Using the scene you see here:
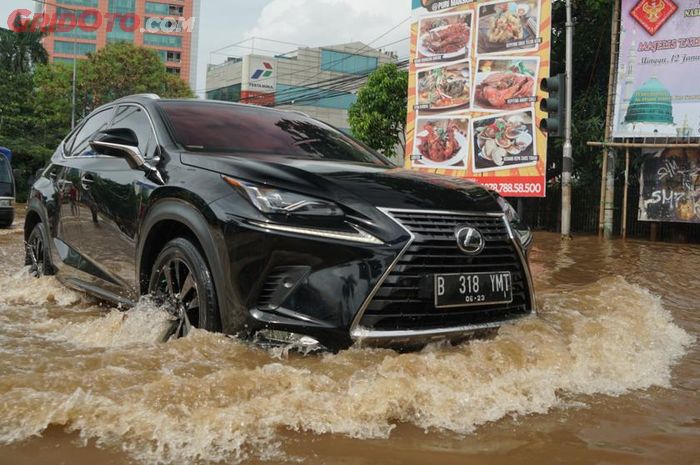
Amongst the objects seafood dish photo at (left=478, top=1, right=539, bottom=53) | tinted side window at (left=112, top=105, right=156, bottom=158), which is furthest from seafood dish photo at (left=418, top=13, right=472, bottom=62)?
tinted side window at (left=112, top=105, right=156, bottom=158)

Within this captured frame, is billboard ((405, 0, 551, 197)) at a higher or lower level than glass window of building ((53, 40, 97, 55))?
lower

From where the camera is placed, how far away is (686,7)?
12938mm

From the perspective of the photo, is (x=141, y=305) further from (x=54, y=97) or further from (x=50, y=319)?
(x=54, y=97)

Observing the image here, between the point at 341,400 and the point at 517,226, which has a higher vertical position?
the point at 517,226

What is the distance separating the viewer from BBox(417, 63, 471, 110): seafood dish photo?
16.6m

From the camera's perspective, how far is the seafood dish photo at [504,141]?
50.2 ft

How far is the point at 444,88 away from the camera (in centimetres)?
1698

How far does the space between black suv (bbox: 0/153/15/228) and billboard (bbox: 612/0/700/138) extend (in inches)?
524

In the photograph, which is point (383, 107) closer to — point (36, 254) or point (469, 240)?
point (36, 254)

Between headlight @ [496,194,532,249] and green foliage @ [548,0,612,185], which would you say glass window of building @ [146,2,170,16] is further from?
headlight @ [496,194,532,249]

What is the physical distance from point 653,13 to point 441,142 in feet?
18.7

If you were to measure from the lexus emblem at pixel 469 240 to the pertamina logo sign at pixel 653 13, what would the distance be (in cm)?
1236

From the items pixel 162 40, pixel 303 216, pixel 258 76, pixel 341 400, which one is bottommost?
pixel 341 400

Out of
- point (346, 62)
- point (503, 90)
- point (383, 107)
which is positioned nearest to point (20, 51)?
point (346, 62)
